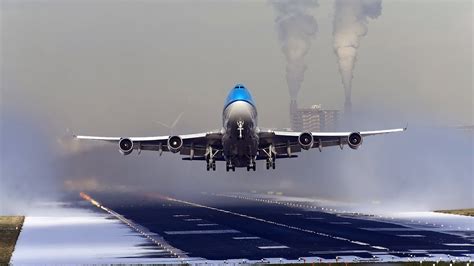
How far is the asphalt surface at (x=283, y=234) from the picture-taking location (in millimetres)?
61938

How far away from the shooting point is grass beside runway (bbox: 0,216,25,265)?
63.1 meters

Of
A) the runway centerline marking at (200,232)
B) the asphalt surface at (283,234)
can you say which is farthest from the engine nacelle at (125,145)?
the runway centerline marking at (200,232)

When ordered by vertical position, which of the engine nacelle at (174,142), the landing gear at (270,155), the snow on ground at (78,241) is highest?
the engine nacelle at (174,142)

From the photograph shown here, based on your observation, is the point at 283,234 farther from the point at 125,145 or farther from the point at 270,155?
the point at 125,145

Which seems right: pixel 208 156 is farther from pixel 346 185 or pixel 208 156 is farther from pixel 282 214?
pixel 346 185

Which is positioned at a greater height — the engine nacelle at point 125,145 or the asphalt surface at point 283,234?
the engine nacelle at point 125,145

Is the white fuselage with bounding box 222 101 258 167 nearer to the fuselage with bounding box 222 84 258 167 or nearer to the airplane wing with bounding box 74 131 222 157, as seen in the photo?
the fuselage with bounding box 222 84 258 167

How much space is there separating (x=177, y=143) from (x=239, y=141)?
8.11 metres

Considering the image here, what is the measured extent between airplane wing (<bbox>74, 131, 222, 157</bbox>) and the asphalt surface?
7.46 meters

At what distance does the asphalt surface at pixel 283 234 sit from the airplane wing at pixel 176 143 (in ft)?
24.5

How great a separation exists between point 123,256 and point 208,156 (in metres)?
23.9

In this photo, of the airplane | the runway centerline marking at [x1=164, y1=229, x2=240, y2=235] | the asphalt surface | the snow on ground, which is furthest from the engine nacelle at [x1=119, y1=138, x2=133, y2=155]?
the runway centerline marking at [x1=164, y1=229, x2=240, y2=235]

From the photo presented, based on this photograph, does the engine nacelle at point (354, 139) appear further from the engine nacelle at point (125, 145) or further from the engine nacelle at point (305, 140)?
the engine nacelle at point (125, 145)

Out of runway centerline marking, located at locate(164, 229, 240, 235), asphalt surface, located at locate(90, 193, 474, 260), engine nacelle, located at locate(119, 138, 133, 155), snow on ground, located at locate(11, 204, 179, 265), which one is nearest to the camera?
snow on ground, located at locate(11, 204, 179, 265)
